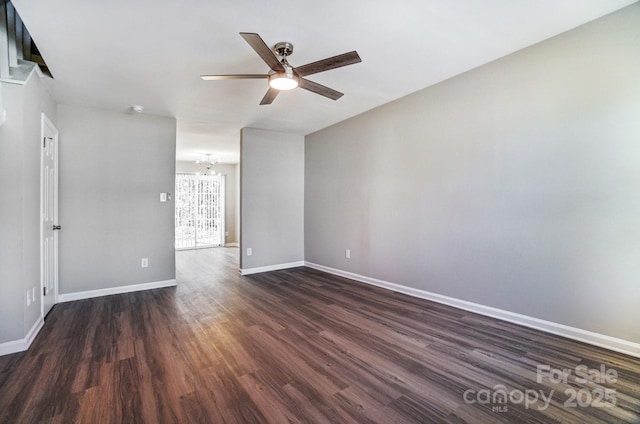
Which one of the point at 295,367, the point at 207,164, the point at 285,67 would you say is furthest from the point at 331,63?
the point at 207,164

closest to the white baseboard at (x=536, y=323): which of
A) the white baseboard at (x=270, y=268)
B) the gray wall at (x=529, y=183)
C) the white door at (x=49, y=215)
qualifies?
the gray wall at (x=529, y=183)

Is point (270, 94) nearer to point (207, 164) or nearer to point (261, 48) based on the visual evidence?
point (261, 48)

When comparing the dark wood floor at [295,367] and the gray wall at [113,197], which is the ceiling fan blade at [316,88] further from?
the gray wall at [113,197]

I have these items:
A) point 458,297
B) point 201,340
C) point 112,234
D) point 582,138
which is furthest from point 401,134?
point 112,234

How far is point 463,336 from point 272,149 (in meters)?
4.23

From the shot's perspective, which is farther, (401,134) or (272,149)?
(272,149)

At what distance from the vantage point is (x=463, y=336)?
8.54ft

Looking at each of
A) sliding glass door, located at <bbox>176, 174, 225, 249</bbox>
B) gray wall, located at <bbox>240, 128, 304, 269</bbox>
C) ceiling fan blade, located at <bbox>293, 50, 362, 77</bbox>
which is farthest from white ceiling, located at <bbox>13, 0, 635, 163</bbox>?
sliding glass door, located at <bbox>176, 174, 225, 249</bbox>

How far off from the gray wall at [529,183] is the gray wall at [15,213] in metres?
3.85

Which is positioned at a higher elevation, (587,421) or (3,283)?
(3,283)

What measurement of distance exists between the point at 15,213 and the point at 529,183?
15.0 ft

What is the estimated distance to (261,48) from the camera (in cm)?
205

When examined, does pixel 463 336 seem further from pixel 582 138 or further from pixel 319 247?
pixel 319 247

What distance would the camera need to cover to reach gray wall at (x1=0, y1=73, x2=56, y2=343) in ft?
7.82
